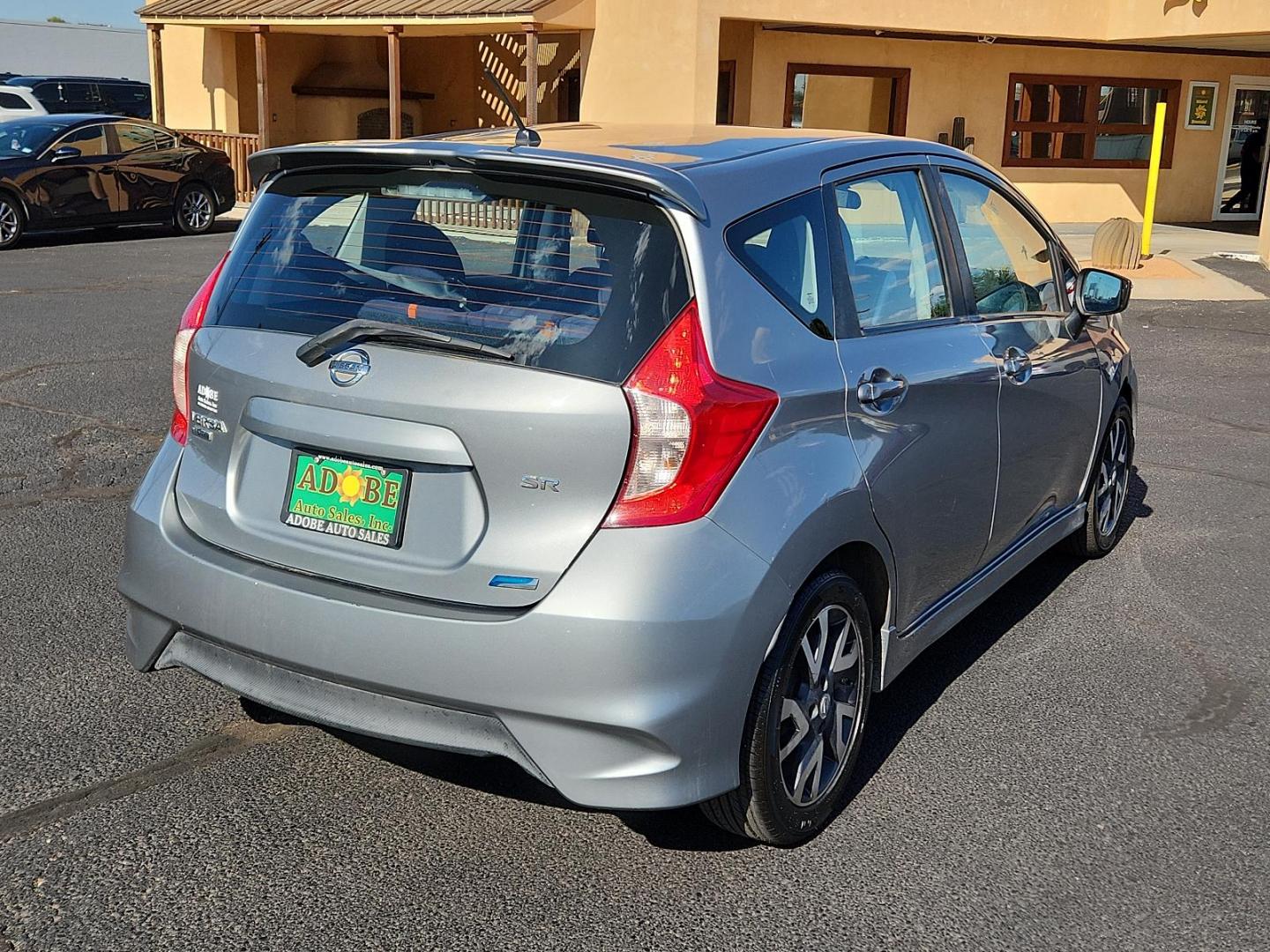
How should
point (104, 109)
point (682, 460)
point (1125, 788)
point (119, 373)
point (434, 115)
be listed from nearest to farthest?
point (682, 460) < point (1125, 788) < point (119, 373) < point (434, 115) < point (104, 109)

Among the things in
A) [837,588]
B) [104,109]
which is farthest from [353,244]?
[104,109]

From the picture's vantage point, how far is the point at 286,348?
325 cm

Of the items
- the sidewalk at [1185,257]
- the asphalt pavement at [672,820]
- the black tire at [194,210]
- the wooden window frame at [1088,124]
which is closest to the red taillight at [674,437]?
the asphalt pavement at [672,820]

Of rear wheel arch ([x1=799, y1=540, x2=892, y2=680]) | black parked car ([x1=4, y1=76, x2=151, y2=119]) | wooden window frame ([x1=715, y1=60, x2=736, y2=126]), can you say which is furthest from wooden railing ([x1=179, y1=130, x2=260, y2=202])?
rear wheel arch ([x1=799, y1=540, x2=892, y2=680])

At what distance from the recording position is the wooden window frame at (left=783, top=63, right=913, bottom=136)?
21.2 meters

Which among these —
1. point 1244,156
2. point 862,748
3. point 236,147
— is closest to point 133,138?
point 236,147

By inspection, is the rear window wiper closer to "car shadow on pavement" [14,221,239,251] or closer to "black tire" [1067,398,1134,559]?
"black tire" [1067,398,1134,559]

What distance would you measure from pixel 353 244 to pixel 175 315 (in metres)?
8.79

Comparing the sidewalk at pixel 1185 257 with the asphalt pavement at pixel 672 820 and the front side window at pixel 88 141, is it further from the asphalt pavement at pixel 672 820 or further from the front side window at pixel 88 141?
the front side window at pixel 88 141

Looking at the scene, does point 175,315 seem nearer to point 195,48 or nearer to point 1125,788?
point 1125,788

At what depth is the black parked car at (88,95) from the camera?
29.0m

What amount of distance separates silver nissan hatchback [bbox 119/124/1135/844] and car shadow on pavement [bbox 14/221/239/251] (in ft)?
46.2

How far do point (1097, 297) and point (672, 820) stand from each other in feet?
8.81

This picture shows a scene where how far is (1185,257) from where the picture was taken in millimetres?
18328
